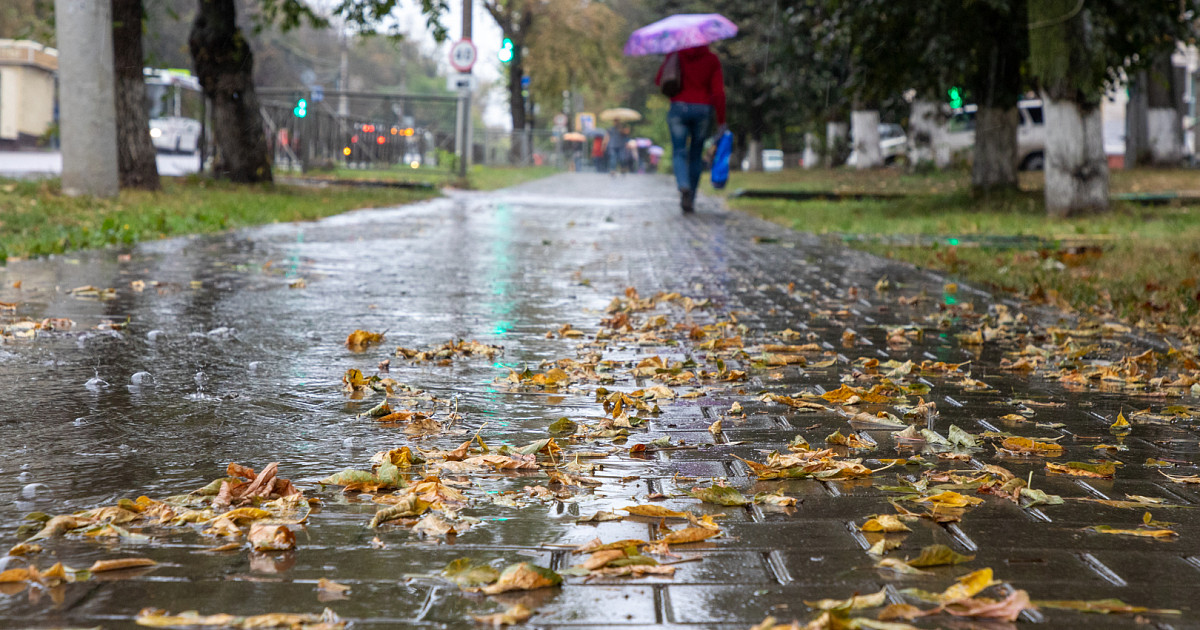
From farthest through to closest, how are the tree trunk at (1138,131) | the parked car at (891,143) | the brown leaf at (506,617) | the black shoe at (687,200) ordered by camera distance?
the parked car at (891,143) < the tree trunk at (1138,131) < the black shoe at (687,200) < the brown leaf at (506,617)

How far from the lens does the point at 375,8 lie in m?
18.2

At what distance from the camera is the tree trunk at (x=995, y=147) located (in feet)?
52.0

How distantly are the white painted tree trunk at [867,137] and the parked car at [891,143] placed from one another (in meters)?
4.26

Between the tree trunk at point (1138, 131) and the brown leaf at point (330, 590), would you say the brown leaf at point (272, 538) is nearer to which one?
the brown leaf at point (330, 590)

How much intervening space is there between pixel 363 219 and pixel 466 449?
36.1ft

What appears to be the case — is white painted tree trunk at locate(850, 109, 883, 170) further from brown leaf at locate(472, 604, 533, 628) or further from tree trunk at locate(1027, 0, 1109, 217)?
brown leaf at locate(472, 604, 533, 628)

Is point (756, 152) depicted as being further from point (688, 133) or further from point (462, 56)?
point (688, 133)

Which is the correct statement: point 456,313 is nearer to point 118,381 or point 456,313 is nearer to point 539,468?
point 118,381

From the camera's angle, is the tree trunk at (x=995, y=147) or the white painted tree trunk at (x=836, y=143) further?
the white painted tree trunk at (x=836, y=143)

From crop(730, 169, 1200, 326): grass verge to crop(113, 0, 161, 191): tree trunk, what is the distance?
7.91 metres

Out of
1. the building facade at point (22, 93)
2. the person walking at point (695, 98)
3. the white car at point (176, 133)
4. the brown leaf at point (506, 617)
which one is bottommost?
the brown leaf at point (506, 617)

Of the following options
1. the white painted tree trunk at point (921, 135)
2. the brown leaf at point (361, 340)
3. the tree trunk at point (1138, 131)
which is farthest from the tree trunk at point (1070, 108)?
the white painted tree trunk at point (921, 135)

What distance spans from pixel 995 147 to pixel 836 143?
19.9 meters

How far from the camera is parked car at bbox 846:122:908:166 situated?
39.6m
